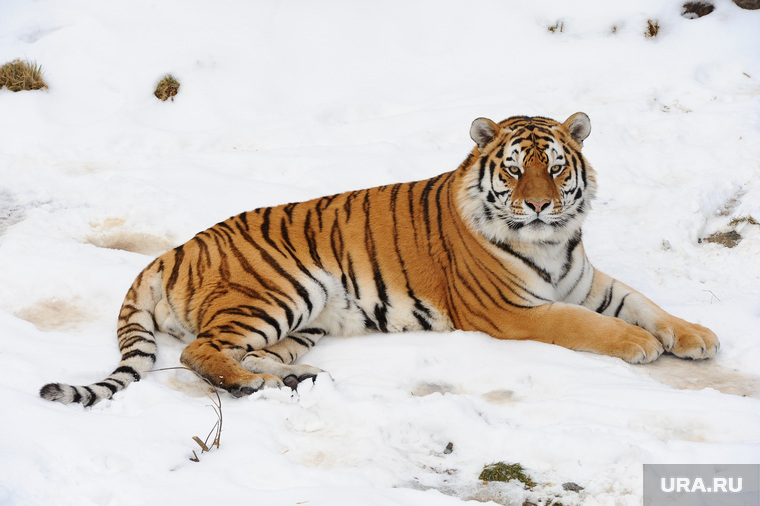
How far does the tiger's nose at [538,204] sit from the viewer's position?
3941 mm

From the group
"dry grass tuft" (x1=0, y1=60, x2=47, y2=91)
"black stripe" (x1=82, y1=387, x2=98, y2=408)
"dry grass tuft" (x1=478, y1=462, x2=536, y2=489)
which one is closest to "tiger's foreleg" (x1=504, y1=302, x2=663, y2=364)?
"dry grass tuft" (x1=478, y1=462, x2=536, y2=489)

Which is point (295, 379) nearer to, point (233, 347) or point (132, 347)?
point (233, 347)

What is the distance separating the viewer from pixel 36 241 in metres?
5.07

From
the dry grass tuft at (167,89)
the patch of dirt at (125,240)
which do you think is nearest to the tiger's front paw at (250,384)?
the patch of dirt at (125,240)

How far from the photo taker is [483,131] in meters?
4.25

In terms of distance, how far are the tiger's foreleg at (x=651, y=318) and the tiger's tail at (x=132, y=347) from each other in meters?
2.39

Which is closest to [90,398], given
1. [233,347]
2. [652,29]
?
[233,347]

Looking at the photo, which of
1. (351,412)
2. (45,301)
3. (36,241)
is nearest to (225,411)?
(351,412)

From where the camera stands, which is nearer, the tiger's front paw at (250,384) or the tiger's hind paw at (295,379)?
the tiger's front paw at (250,384)

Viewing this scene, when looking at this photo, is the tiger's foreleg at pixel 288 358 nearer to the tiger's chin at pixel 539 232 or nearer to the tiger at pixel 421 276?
the tiger at pixel 421 276

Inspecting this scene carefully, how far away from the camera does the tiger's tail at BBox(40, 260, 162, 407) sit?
10.6 ft

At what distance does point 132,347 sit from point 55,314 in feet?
2.64

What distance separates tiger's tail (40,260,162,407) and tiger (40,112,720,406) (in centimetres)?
1

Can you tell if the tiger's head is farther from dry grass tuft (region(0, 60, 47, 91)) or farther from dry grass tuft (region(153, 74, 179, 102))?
dry grass tuft (region(0, 60, 47, 91))
